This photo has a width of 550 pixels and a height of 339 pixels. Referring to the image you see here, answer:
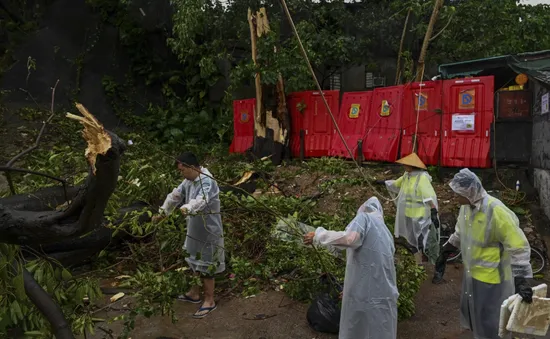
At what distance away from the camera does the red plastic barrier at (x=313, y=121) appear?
34.4ft

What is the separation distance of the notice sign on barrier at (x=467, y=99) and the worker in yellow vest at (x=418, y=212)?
2.71 meters

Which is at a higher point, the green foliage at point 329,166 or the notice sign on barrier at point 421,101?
the notice sign on barrier at point 421,101

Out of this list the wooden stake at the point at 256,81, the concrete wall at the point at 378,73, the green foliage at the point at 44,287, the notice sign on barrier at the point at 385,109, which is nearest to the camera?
the green foliage at the point at 44,287

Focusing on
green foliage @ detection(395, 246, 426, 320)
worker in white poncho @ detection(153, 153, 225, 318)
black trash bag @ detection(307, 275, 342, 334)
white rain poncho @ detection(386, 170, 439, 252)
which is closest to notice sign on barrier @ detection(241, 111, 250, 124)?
white rain poncho @ detection(386, 170, 439, 252)

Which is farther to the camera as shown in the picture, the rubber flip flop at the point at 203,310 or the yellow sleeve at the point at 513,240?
the rubber flip flop at the point at 203,310

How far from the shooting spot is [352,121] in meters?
10.2

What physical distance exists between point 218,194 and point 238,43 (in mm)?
8536

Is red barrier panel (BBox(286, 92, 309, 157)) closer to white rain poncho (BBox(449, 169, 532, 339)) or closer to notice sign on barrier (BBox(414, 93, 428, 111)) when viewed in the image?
notice sign on barrier (BBox(414, 93, 428, 111))

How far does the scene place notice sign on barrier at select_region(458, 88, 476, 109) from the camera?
27.2ft

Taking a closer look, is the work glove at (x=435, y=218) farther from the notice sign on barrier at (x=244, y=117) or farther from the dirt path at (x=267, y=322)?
the notice sign on barrier at (x=244, y=117)

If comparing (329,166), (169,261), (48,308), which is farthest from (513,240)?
(329,166)

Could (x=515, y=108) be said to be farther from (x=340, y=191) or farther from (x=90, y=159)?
(x=90, y=159)

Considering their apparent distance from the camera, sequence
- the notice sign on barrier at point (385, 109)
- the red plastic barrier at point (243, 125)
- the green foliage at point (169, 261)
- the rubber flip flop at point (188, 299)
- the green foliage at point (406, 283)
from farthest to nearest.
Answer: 1. the red plastic barrier at point (243, 125)
2. the notice sign on barrier at point (385, 109)
3. the rubber flip flop at point (188, 299)
4. the green foliage at point (406, 283)
5. the green foliage at point (169, 261)

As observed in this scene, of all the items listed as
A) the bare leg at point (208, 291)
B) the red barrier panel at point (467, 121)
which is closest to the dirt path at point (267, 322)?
the bare leg at point (208, 291)
